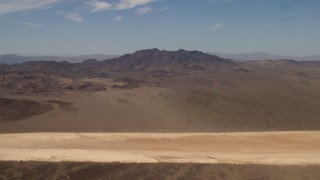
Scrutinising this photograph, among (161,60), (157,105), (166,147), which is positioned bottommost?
(166,147)

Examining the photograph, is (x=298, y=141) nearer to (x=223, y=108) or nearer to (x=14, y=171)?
(x=223, y=108)

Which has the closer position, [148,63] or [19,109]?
[19,109]

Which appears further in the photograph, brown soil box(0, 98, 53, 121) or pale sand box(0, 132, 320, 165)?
brown soil box(0, 98, 53, 121)

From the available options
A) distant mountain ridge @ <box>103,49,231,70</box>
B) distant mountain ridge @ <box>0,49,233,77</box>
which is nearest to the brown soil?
distant mountain ridge @ <box>0,49,233,77</box>

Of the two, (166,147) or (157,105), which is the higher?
(157,105)

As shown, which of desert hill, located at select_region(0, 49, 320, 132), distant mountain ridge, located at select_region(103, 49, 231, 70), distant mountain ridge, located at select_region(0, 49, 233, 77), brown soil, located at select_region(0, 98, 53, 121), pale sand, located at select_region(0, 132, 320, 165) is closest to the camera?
pale sand, located at select_region(0, 132, 320, 165)

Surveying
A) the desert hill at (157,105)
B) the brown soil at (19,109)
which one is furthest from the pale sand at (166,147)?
the brown soil at (19,109)

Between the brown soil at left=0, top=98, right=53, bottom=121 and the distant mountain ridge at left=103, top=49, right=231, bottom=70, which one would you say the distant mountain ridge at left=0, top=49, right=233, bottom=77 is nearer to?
the distant mountain ridge at left=103, top=49, right=231, bottom=70

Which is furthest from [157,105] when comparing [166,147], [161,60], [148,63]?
[161,60]

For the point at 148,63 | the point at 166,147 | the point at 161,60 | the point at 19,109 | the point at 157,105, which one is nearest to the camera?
the point at 166,147

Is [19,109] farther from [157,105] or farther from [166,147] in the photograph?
[166,147]
